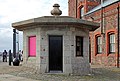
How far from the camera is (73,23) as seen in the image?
59.8 feet

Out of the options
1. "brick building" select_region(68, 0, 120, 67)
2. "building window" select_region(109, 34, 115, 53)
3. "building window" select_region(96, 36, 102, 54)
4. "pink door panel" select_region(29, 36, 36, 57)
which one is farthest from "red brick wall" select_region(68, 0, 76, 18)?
"pink door panel" select_region(29, 36, 36, 57)

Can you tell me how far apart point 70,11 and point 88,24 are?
24767 millimetres

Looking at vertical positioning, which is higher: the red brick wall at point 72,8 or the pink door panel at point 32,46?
the red brick wall at point 72,8

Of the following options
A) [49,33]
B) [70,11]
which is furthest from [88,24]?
[70,11]

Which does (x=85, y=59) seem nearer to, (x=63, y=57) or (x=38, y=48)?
(x=63, y=57)

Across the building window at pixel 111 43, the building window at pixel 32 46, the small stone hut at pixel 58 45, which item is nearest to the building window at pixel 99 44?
the building window at pixel 111 43

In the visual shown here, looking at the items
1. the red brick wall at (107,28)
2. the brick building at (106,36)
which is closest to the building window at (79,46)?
the brick building at (106,36)

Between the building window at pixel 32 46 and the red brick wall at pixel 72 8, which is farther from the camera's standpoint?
the red brick wall at pixel 72 8

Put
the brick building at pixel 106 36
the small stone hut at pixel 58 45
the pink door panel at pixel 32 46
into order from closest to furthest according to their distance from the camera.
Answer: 1. the small stone hut at pixel 58 45
2. the pink door panel at pixel 32 46
3. the brick building at pixel 106 36

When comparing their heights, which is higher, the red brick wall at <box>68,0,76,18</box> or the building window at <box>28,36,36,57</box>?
the red brick wall at <box>68,0,76,18</box>

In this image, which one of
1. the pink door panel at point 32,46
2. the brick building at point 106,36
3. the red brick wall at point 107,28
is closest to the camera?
the pink door panel at point 32,46

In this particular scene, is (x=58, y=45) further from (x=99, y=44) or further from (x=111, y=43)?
(x=99, y=44)

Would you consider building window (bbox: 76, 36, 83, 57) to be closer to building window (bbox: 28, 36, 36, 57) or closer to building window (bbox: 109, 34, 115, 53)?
building window (bbox: 28, 36, 36, 57)

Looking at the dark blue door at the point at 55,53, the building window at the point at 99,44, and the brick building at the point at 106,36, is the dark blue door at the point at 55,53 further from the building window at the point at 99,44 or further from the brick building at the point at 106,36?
the building window at the point at 99,44
